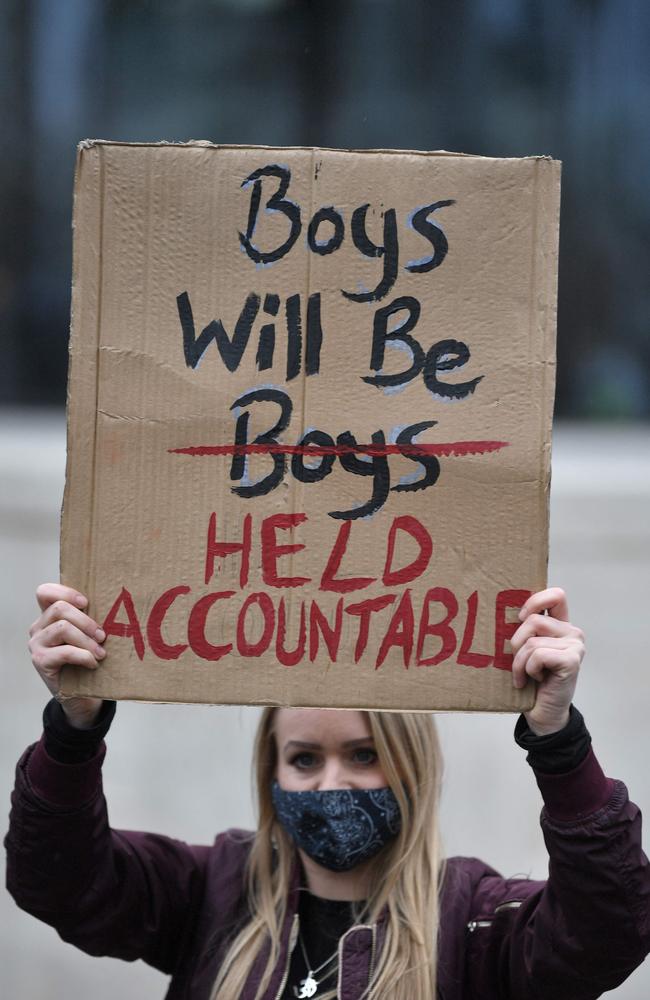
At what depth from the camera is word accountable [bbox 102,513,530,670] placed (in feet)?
7.45

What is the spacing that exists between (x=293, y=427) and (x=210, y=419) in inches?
5.0

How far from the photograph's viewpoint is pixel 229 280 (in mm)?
2314

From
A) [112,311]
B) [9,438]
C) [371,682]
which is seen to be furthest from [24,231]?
[371,682]

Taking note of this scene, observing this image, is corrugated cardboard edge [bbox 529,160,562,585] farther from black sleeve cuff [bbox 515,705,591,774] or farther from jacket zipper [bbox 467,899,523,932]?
jacket zipper [bbox 467,899,523,932]

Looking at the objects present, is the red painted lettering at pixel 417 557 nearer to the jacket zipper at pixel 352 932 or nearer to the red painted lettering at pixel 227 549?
the red painted lettering at pixel 227 549

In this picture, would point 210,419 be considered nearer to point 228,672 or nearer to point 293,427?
point 293,427

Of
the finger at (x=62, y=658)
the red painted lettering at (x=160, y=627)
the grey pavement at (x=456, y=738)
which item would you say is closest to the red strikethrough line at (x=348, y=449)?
the red painted lettering at (x=160, y=627)

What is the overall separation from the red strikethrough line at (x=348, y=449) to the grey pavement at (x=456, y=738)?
2.48 metres

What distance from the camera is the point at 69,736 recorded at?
2.47m

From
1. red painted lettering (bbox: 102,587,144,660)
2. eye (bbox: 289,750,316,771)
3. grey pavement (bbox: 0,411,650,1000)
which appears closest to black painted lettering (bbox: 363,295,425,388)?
red painted lettering (bbox: 102,587,144,660)

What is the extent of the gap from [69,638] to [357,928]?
750mm

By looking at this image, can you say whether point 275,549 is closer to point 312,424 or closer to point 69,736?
point 312,424


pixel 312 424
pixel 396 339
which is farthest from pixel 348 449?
pixel 396 339

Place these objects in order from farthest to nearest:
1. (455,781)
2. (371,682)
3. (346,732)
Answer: (455,781) < (346,732) < (371,682)
